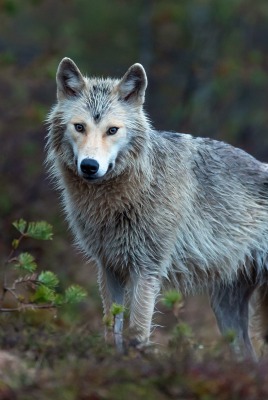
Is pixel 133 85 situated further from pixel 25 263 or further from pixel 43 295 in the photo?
pixel 43 295

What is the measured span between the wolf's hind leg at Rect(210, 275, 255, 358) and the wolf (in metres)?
0.48

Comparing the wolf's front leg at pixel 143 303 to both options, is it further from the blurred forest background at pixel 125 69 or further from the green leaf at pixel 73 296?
the blurred forest background at pixel 125 69

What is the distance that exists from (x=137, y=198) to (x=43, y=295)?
1.41 m

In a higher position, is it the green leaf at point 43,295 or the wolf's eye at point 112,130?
the wolf's eye at point 112,130

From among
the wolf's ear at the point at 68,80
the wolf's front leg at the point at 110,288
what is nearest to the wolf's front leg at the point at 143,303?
the wolf's front leg at the point at 110,288

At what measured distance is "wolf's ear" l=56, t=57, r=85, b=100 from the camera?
29.0 feet

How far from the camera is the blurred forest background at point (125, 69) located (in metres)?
16.0

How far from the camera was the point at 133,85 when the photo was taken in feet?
29.1

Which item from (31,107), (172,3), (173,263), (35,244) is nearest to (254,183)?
(173,263)

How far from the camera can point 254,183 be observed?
9.73 meters

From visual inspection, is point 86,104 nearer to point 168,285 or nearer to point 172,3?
point 168,285

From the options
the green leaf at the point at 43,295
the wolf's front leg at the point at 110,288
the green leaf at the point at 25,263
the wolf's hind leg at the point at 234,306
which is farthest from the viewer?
the wolf's hind leg at the point at 234,306

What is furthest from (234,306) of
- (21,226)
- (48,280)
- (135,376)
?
(135,376)

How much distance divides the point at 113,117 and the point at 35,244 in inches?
279
